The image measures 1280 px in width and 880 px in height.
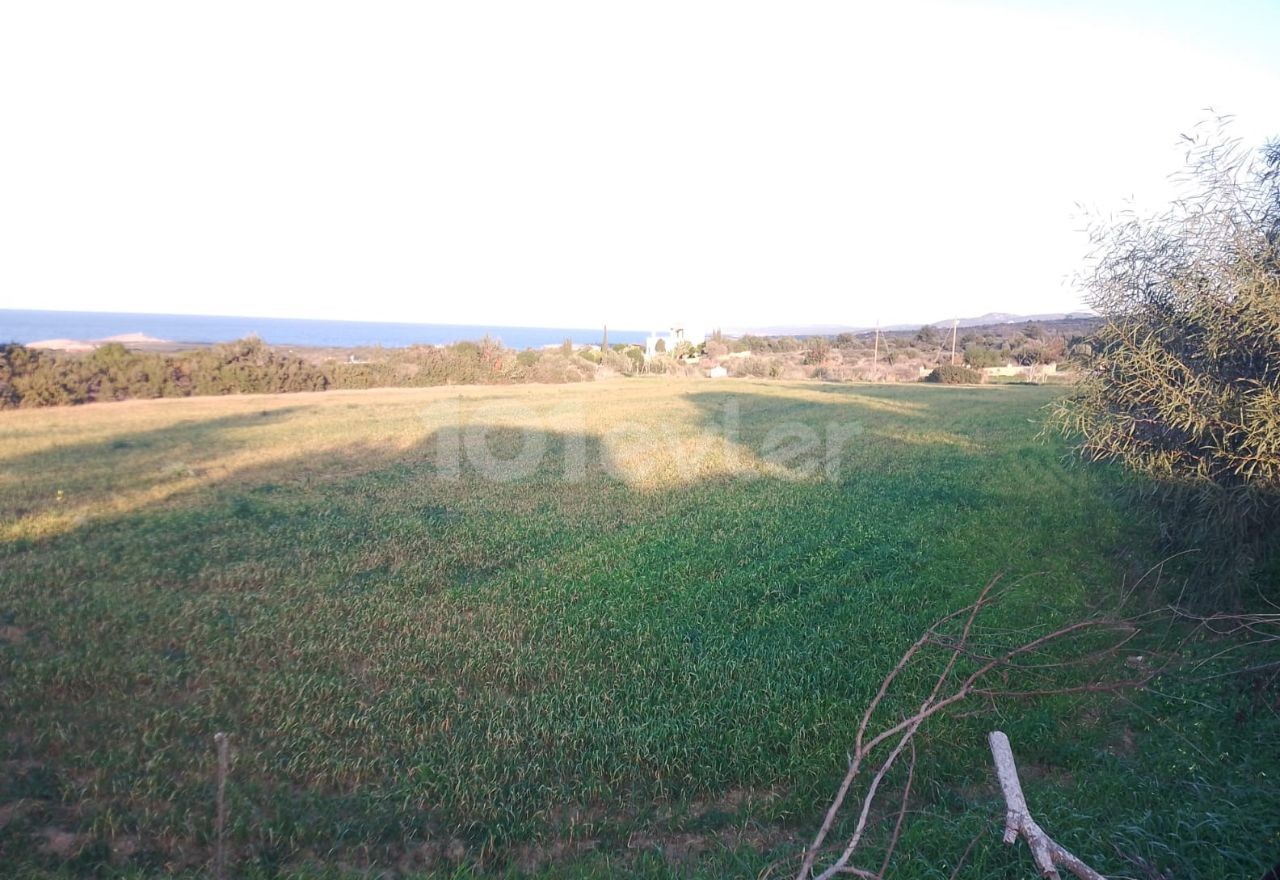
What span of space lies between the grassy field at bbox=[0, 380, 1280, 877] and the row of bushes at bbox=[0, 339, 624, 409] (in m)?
11.8

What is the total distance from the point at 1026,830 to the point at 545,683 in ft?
10.5

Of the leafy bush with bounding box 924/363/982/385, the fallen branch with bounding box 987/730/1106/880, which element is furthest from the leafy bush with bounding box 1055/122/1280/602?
the leafy bush with bounding box 924/363/982/385

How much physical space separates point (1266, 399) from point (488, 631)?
5.42 metres

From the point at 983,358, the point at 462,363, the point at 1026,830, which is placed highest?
the point at 983,358

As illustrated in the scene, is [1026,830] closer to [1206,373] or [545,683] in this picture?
[545,683]

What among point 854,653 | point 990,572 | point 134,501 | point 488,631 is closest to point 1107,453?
point 990,572

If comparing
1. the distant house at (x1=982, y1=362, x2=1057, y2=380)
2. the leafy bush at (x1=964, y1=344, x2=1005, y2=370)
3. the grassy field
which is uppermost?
the leafy bush at (x1=964, y1=344, x2=1005, y2=370)

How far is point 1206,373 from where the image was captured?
5.34m

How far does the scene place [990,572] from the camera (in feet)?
21.0

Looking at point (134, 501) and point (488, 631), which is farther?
point (134, 501)

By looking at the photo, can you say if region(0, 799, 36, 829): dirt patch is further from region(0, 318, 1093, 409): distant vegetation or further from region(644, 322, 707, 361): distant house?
region(644, 322, 707, 361): distant house

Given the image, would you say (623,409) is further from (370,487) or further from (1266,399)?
(1266,399)

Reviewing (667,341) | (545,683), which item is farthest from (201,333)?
(545,683)

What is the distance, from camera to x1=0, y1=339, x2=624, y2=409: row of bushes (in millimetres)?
18734
